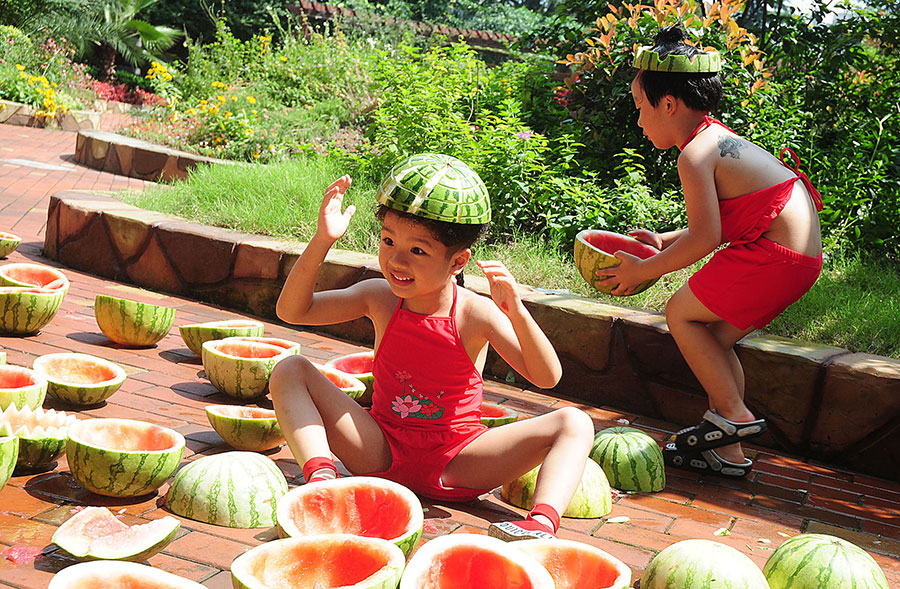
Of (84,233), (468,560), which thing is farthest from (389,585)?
(84,233)

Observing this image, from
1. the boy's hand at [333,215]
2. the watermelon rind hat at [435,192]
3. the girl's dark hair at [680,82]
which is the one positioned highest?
the girl's dark hair at [680,82]

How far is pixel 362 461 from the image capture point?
3.05m

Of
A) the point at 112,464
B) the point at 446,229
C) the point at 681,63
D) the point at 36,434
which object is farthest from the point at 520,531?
the point at 681,63

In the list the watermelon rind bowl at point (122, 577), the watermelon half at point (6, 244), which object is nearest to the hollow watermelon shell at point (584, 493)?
the watermelon rind bowl at point (122, 577)

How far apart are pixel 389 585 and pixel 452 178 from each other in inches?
55.1

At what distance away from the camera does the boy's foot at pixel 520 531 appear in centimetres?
246

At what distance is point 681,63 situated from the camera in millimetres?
3725

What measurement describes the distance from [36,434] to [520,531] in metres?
1.54

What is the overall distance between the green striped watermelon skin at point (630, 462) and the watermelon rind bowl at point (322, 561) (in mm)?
1526

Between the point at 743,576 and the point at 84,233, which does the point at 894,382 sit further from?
the point at 84,233

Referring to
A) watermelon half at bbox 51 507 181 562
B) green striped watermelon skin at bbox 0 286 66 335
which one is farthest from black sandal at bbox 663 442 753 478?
green striped watermelon skin at bbox 0 286 66 335

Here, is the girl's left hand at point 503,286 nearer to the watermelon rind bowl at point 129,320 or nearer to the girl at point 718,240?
the girl at point 718,240

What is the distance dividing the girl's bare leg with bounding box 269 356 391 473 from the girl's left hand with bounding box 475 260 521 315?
67 cm

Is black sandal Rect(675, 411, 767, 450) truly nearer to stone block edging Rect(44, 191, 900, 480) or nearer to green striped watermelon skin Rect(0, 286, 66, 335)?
stone block edging Rect(44, 191, 900, 480)
